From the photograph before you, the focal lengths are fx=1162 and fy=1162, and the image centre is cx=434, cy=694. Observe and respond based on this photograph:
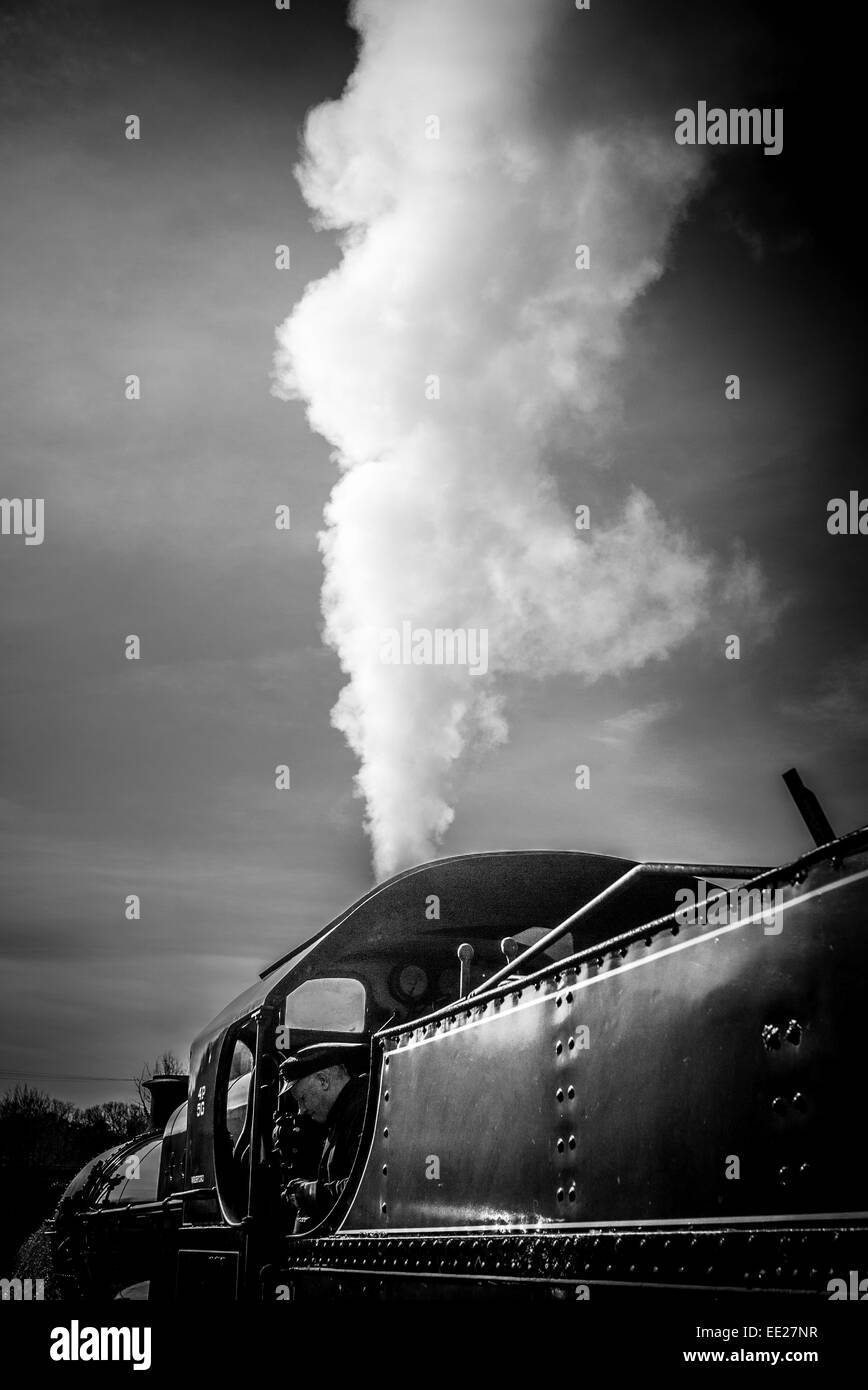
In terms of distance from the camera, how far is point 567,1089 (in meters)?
3.28

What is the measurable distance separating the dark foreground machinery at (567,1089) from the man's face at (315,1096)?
20cm

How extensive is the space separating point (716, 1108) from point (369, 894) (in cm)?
349

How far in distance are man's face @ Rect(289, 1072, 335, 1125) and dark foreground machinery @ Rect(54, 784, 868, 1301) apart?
20 centimetres

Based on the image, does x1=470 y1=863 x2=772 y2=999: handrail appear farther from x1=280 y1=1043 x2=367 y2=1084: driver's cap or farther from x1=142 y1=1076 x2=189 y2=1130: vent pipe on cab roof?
x1=142 y1=1076 x2=189 y2=1130: vent pipe on cab roof

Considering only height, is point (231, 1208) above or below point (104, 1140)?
above

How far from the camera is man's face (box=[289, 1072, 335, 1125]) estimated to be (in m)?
6.13

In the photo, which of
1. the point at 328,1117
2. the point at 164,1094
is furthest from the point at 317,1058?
the point at 164,1094

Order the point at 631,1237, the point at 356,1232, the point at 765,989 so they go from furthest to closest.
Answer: the point at 356,1232, the point at 631,1237, the point at 765,989
